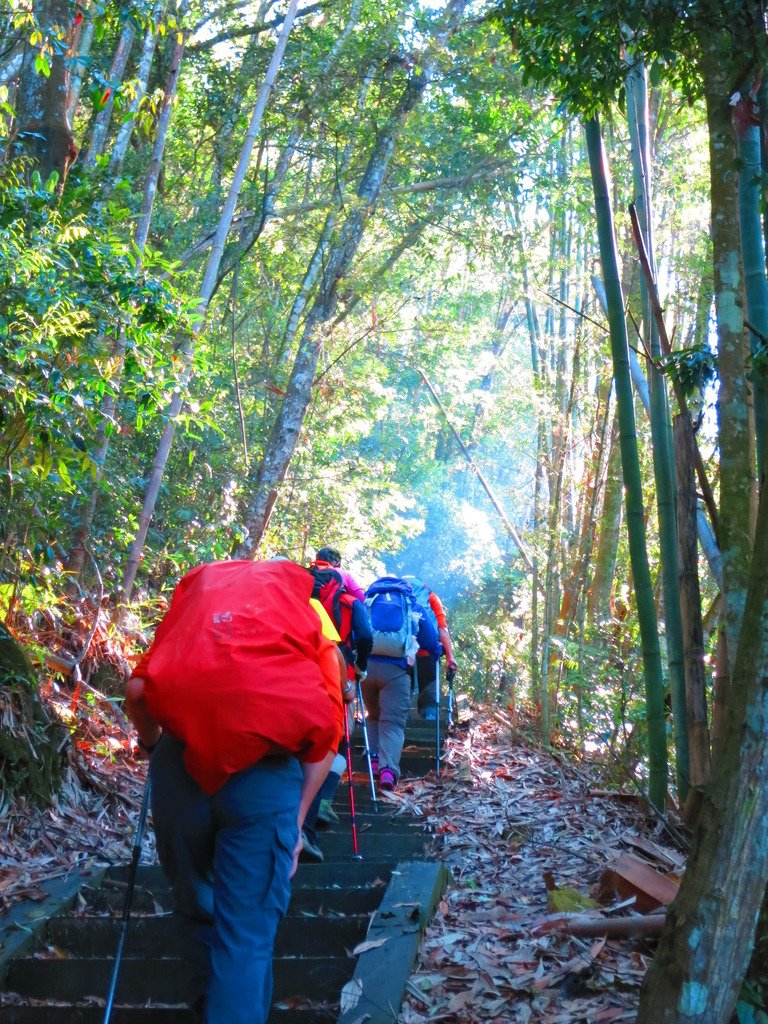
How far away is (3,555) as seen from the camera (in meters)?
6.71

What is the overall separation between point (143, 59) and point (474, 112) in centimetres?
613

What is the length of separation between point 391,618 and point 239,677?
15.7 ft

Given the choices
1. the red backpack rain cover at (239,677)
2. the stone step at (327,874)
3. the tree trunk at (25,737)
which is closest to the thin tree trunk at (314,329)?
the tree trunk at (25,737)

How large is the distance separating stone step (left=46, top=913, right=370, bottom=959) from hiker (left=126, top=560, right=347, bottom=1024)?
3.66ft

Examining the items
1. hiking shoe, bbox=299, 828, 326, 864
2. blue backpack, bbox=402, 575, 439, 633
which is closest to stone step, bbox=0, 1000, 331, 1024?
hiking shoe, bbox=299, 828, 326, 864

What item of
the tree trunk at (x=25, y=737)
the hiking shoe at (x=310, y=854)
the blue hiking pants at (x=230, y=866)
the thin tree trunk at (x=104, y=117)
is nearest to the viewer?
the blue hiking pants at (x=230, y=866)

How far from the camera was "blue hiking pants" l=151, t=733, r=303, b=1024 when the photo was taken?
262 cm

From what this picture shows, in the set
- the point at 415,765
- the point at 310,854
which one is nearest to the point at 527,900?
the point at 310,854

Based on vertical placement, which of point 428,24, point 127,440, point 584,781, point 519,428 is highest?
point 428,24

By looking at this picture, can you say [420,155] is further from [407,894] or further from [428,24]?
[407,894]

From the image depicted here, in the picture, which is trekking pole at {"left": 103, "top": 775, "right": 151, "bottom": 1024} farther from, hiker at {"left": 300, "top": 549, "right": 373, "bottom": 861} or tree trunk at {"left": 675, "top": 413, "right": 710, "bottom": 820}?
tree trunk at {"left": 675, "top": 413, "right": 710, "bottom": 820}

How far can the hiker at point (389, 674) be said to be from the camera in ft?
24.3

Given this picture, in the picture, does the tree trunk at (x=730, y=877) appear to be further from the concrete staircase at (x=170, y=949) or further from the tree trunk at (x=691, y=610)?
the tree trunk at (x=691, y=610)

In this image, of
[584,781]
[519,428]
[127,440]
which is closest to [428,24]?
[127,440]
